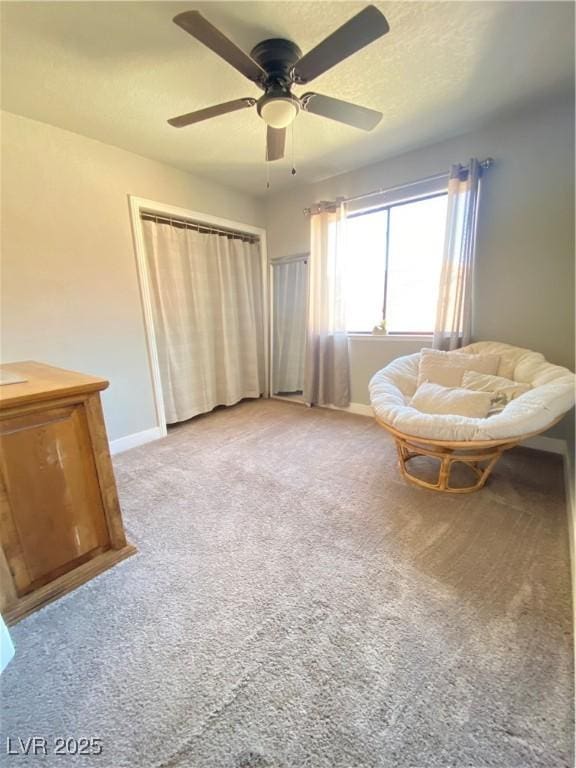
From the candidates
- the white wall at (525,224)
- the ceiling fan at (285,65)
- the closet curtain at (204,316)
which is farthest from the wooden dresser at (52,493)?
the white wall at (525,224)

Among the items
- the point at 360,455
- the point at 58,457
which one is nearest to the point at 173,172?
the point at 58,457

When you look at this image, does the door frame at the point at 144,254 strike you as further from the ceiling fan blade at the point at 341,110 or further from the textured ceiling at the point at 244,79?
the ceiling fan blade at the point at 341,110

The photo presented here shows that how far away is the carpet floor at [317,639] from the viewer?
2.71 feet

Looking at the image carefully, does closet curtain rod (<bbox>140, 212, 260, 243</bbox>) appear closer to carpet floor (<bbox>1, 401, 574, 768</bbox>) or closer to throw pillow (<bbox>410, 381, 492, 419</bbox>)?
carpet floor (<bbox>1, 401, 574, 768</bbox>)

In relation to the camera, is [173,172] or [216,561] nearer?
[216,561]

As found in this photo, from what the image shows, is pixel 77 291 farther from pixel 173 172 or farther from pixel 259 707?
pixel 259 707

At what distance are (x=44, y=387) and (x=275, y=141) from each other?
6.08 feet

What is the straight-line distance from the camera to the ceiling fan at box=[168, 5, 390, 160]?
3.77 ft

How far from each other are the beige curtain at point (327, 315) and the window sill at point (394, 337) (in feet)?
0.50

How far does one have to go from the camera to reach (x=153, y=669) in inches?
39.4

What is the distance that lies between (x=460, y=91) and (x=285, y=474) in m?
2.75

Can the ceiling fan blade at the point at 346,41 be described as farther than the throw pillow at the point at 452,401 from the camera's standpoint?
No

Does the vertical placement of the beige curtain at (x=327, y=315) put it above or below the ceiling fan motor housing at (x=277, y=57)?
below

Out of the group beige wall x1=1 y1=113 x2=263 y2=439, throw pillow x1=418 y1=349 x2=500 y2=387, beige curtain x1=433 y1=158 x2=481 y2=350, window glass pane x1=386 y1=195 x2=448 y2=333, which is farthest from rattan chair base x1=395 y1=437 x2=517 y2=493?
beige wall x1=1 y1=113 x2=263 y2=439
